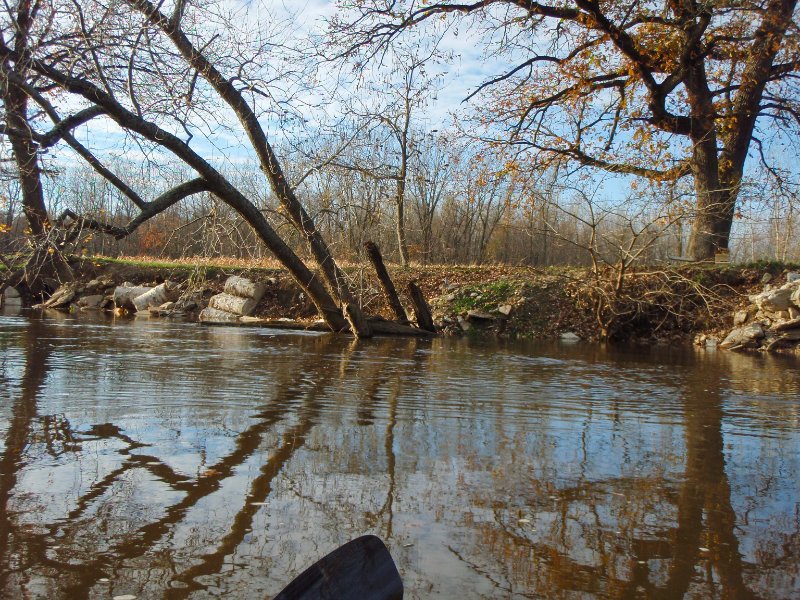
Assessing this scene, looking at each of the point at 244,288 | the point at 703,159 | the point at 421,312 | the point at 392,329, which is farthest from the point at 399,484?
the point at 703,159

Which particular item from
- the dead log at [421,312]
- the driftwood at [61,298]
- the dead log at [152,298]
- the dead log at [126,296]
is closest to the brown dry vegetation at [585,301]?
the dead log at [421,312]

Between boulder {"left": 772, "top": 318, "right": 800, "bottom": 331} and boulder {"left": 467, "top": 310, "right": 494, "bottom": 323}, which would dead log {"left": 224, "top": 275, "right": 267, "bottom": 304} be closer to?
boulder {"left": 467, "top": 310, "right": 494, "bottom": 323}

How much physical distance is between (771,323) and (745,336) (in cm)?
67

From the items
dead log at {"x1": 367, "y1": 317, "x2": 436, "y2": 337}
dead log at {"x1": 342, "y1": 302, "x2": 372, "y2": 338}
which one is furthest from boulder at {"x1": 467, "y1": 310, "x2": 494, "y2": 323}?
dead log at {"x1": 342, "y1": 302, "x2": 372, "y2": 338}

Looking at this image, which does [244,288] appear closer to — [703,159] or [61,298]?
[61,298]

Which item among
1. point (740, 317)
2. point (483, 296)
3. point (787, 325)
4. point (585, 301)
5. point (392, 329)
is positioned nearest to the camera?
point (787, 325)

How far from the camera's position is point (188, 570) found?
9.80 ft

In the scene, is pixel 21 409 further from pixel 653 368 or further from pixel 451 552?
pixel 653 368

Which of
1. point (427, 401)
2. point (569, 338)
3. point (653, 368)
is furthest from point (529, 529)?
point (569, 338)

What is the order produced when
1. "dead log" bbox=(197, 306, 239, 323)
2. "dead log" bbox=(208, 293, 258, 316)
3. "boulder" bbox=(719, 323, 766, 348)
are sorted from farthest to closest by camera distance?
"dead log" bbox=(208, 293, 258, 316), "dead log" bbox=(197, 306, 239, 323), "boulder" bbox=(719, 323, 766, 348)

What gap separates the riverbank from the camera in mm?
17062

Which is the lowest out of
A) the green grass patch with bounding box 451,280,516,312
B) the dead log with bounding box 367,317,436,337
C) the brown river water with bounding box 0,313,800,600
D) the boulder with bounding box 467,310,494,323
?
the brown river water with bounding box 0,313,800,600

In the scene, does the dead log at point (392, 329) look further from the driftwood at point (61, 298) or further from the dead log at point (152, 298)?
the driftwood at point (61, 298)

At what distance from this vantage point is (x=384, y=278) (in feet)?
50.9
